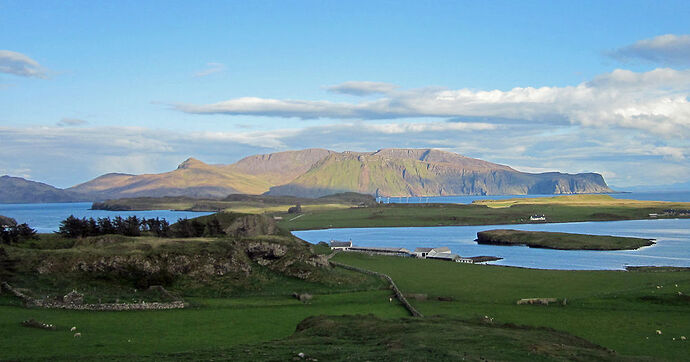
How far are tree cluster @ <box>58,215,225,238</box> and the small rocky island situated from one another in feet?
273

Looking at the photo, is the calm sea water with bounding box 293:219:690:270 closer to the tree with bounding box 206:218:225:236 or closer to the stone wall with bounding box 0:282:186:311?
the tree with bounding box 206:218:225:236

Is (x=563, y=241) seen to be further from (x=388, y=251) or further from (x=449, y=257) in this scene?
(x=388, y=251)

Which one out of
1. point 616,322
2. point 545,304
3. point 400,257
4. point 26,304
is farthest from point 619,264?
point 26,304

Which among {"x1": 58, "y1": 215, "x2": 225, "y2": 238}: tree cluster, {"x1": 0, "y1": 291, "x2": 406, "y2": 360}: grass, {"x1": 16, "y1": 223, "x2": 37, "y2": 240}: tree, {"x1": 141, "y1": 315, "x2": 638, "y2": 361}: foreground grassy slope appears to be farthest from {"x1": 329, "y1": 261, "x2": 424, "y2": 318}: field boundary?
{"x1": 16, "y1": 223, "x2": 37, "y2": 240}: tree

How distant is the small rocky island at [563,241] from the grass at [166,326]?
8726 cm

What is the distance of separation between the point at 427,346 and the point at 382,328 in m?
7.43

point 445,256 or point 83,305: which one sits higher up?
point 83,305

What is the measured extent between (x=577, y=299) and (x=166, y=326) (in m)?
40.7

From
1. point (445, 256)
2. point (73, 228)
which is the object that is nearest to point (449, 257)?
point (445, 256)

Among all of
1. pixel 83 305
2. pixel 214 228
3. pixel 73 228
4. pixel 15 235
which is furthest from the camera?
pixel 214 228

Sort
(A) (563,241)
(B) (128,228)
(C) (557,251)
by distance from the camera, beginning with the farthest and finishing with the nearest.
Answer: (A) (563,241), (C) (557,251), (B) (128,228)

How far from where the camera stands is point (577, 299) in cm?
5906

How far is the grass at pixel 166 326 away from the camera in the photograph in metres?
35.6

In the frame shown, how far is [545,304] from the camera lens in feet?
188
